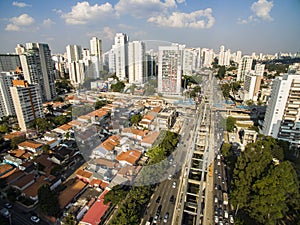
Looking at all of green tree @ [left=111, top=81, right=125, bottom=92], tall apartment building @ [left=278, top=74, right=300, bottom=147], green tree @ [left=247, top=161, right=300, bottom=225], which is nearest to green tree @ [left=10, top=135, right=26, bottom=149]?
green tree @ [left=111, top=81, right=125, bottom=92]

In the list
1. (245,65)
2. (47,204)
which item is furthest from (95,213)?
(245,65)

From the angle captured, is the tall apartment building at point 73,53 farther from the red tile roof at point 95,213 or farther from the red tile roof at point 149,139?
the red tile roof at point 95,213

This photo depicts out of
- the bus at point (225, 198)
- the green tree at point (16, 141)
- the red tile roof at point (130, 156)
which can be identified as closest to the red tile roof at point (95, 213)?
the red tile roof at point (130, 156)

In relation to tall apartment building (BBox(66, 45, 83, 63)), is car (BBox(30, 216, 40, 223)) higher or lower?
lower

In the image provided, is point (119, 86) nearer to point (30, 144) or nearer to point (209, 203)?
point (30, 144)

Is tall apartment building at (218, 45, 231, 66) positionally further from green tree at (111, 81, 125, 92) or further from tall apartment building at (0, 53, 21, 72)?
tall apartment building at (0, 53, 21, 72)

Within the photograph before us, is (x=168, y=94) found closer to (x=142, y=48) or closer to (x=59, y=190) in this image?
(x=142, y=48)
